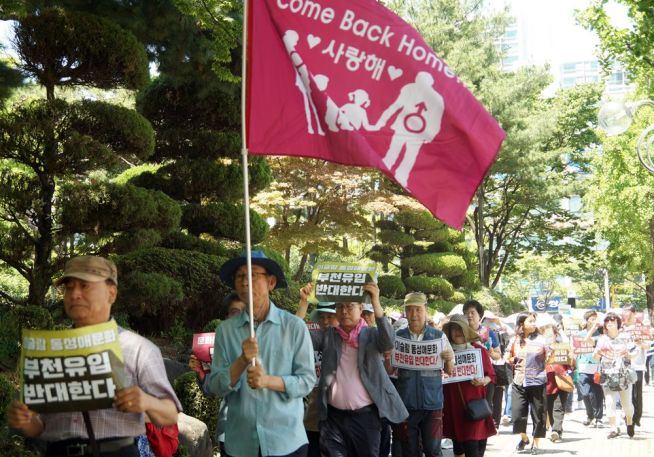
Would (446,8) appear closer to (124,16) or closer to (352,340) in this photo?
(124,16)

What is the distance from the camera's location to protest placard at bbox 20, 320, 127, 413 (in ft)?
13.0

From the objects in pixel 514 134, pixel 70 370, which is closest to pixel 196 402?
pixel 70 370

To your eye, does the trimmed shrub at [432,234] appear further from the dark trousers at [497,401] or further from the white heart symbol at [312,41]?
the white heart symbol at [312,41]

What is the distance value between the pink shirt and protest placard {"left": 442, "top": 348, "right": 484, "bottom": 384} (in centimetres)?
238

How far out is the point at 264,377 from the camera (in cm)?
529

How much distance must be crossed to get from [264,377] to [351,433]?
278 cm

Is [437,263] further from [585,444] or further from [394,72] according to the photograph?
[394,72]

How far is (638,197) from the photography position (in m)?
39.0

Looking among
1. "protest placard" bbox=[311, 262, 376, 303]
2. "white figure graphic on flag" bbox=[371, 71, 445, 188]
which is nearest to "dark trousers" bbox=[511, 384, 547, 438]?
"protest placard" bbox=[311, 262, 376, 303]

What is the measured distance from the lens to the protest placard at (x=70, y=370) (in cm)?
395

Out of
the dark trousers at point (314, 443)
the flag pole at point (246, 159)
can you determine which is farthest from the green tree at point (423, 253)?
the flag pole at point (246, 159)

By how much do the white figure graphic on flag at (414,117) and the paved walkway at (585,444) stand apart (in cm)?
770

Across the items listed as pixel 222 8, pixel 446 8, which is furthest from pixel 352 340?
pixel 446 8

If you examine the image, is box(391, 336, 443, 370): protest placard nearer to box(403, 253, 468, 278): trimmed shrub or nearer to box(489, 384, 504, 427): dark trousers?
box(489, 384, 504, 427): dark trousers
